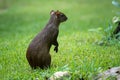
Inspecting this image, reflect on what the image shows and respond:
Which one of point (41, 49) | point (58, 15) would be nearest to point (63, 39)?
point (58, 15)

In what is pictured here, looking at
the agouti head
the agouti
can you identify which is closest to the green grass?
the agouti

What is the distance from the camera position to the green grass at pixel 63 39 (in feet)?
24.0

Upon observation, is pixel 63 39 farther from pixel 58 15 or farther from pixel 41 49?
pixel 41 49

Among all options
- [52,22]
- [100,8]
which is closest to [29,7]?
[100,8]

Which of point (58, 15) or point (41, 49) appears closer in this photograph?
point (41, 49)

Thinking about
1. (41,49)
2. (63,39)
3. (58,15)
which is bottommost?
(63,39)

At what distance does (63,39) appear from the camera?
1103 cm

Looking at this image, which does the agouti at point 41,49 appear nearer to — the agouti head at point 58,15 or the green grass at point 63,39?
the green grass at point 63,39

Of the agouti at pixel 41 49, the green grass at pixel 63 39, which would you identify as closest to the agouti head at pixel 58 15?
the agouti at pixel 41 49

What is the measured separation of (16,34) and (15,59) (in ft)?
14.5

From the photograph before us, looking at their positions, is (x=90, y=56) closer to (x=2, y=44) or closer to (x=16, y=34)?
(x=2, y=44)

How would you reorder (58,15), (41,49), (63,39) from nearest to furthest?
(41,49) → (58,15) → (63,39)

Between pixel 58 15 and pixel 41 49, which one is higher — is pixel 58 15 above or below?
above

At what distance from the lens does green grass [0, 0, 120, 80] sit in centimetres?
732
